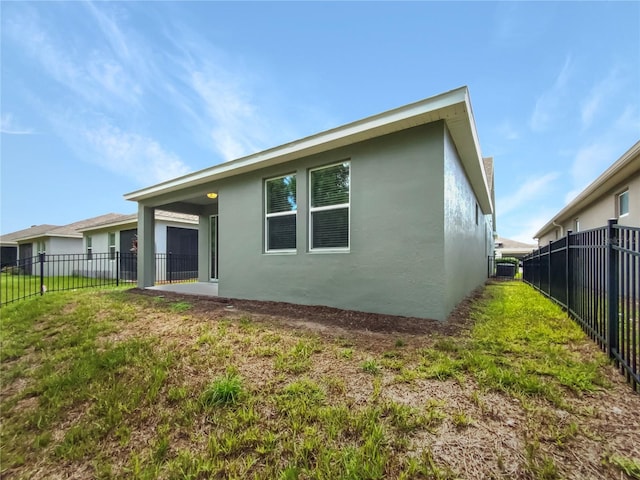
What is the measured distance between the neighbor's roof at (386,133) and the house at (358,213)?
0.06 ft

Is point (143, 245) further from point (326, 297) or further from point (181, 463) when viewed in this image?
point (181, 463)

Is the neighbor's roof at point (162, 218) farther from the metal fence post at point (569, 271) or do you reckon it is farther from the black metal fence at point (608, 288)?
the black metal fence at point (608, 288)

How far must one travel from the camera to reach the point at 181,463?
1.88 m

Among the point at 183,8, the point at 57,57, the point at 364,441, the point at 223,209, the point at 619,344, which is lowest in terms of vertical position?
the point at 364,441

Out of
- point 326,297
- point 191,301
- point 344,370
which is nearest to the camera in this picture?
point 344,370

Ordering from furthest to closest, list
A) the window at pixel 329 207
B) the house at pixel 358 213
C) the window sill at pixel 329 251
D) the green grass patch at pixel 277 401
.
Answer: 1. the window at pixel 329 207
2. the window sill at pixel 329 251
3. the house at pixel 358 213
4. the green grass patch at pixel 277 401

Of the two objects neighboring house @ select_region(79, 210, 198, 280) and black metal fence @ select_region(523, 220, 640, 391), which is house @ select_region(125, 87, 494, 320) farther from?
neighboring house @ select_region(79, 210, 198, 280)

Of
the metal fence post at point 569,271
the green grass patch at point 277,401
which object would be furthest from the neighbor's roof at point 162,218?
the metal fence post at point 569,271

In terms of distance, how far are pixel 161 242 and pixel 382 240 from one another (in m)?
12.6

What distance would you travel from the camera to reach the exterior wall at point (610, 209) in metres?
7.32

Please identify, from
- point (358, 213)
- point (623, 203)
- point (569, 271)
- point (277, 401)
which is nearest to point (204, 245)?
point (358, 213)

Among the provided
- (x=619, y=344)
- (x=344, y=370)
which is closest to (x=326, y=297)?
(x=344, y=370)

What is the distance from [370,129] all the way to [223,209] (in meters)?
4.35

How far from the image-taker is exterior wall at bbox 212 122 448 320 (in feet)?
14.6
